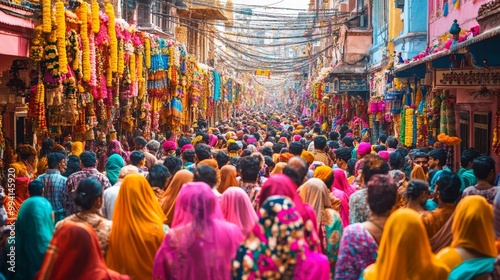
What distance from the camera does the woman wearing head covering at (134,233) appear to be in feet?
19.4

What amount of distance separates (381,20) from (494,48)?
15706 millimetres

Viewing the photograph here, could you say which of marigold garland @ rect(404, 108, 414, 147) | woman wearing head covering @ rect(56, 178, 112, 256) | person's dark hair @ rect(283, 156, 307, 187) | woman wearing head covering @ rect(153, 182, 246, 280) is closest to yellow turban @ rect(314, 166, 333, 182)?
person's dark hair @ rect(283, 156, 307, 187)

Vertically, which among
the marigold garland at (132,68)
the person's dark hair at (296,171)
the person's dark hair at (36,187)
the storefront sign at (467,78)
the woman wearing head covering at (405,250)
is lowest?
the woman wearing head covering at (405,250)

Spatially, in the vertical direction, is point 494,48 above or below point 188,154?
above

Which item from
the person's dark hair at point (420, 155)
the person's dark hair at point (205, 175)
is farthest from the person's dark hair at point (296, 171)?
the person's dark hair at point (420, 155)

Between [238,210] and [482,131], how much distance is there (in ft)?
29.5

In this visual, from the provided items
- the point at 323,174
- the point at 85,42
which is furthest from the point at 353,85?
→ the point at 323,174

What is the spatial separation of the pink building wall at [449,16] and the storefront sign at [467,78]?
6.01ft

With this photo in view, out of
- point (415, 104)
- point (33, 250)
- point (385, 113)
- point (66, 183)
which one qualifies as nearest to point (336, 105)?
point (385, 113)

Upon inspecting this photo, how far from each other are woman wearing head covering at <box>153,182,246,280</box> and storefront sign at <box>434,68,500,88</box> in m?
6.50

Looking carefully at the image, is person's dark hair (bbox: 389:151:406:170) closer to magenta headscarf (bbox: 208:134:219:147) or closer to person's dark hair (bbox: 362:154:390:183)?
person's dark hair (bbox: 362:154:390:183)

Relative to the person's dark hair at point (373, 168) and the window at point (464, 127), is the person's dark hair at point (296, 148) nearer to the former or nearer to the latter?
the person's dark hair at point (373, 168)

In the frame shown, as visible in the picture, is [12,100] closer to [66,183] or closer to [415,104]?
[66,183]

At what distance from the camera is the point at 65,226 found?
16.2 feet
